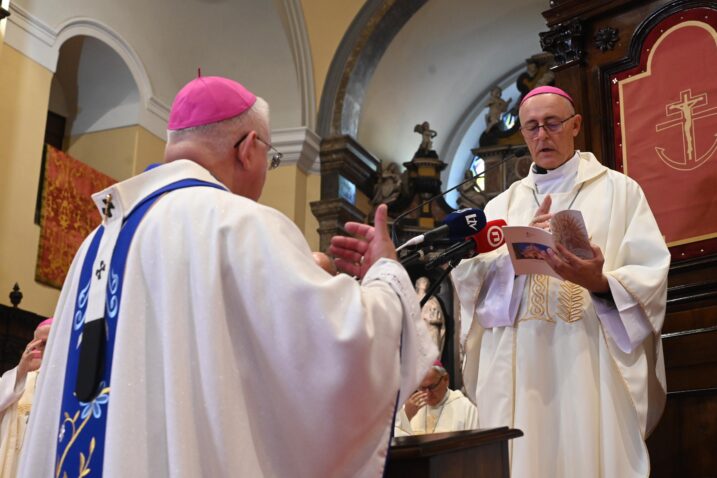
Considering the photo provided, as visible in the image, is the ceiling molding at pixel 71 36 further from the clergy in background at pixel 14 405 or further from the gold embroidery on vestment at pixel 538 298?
the gold embroidery on vestment at pixel 538 298

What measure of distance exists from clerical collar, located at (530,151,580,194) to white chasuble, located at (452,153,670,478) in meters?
0.04

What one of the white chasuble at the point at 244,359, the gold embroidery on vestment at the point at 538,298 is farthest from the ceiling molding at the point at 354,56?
the white chasuble at the point at 244,359

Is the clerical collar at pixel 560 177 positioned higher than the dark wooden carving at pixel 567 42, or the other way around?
the dark wooden carving at pixel 567 42

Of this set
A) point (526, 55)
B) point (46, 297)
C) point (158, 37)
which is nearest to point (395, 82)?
point (526, 55)

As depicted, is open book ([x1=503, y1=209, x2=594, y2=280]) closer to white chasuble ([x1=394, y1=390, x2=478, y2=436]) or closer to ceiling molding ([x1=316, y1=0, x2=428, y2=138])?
white chasuble ([x1=394, y1=390, x2=478, y2=436])

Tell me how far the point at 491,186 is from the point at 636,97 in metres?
5.66

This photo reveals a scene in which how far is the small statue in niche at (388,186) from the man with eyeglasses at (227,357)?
9.44 meters

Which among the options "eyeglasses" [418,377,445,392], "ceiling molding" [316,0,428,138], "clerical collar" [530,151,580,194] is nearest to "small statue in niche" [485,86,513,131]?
"ceiling molding" [316,0,428,138]

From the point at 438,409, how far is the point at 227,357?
5.25m

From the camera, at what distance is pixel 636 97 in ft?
18.0

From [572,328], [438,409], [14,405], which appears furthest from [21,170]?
[572,328]

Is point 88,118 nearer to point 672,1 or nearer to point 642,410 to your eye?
point 672,1

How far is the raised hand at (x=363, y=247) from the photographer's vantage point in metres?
2.46

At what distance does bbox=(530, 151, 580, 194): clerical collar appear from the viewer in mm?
4180
